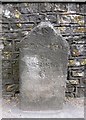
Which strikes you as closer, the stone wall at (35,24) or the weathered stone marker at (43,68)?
the weathered stone marker at (43,68)

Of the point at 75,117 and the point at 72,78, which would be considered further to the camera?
the point at 72,78

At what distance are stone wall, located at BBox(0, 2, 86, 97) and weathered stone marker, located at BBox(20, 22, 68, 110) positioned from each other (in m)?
0.46

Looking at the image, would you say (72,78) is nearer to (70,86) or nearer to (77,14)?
(70,86)

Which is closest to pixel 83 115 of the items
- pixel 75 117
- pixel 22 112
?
pixel 75 117

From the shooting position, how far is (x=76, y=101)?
4.23 m

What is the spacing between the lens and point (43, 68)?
3797 millimetres

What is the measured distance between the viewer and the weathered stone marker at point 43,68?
370cm

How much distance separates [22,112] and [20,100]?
0.52 ft

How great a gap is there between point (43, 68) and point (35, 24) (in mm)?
700

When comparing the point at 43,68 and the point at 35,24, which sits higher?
the point at 35,24

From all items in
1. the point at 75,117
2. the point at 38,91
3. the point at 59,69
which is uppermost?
the point at 59,69

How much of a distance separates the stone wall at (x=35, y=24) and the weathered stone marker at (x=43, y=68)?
1.51ft

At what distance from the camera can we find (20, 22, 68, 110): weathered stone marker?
12.1ft

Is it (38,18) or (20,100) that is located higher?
(38,18)
